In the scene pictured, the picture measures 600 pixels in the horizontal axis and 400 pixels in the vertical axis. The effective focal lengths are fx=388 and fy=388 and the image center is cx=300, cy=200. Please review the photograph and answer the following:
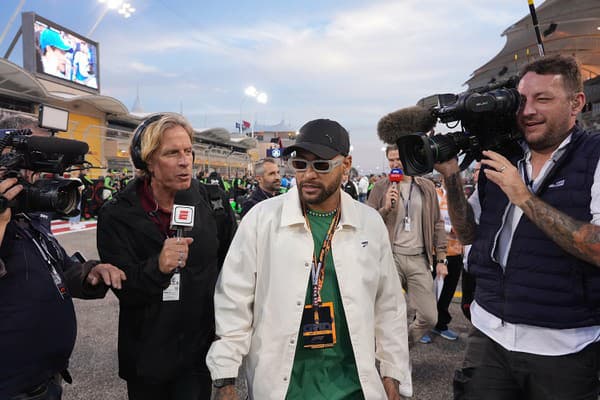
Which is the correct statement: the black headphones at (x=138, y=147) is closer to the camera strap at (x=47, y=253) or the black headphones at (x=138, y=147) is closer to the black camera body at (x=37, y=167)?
the black camera body at (x=37, y=167)

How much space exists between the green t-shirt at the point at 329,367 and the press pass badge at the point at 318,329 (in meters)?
0.04

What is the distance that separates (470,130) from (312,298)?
1097mm

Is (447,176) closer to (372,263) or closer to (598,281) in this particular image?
(372,263)

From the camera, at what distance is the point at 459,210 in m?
2.14

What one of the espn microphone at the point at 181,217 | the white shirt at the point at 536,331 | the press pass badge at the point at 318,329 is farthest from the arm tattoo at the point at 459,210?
the espn microphone at the point at 181,217

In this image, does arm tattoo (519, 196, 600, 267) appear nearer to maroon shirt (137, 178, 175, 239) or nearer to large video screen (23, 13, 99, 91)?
maroon shirt (137, 178, 175, 239)

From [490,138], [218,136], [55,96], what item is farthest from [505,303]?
[218,136]

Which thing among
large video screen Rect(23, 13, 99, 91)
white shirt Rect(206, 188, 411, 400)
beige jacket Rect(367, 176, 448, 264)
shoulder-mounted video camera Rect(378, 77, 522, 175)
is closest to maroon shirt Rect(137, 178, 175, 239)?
white shirt Rect(206, 188, 411, 400)

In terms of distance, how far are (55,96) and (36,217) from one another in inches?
1420

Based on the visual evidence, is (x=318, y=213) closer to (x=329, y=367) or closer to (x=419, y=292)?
(x=329, y=367)

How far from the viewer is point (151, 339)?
6.21 feet

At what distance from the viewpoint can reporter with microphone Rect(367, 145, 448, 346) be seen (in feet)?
11.9

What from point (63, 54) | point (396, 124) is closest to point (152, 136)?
point (396, 124)

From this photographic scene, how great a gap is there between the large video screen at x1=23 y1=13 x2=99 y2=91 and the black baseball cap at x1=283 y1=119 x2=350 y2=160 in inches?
1566
